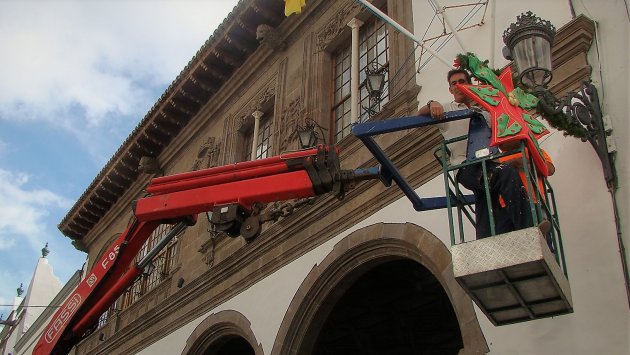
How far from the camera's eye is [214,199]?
771 cm

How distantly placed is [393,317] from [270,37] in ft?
18.2

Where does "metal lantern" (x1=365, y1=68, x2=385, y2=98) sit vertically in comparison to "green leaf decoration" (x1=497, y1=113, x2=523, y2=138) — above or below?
above

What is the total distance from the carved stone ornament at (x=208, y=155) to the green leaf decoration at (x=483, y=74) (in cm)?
914

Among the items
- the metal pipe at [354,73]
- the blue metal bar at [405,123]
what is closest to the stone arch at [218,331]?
the metal pipe at [354,73]

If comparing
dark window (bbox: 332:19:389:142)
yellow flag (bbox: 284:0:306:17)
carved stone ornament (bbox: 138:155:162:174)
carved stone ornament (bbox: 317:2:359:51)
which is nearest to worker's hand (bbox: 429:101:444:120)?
yellow flag (bbox: 284:0:306:17)

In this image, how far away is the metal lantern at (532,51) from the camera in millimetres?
5973

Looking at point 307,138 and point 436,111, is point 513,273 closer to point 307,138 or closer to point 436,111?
→ point 436,111

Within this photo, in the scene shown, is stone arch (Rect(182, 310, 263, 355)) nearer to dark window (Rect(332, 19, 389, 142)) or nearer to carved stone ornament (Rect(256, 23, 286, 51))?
dark window (Rect(332, 19, 389, 142))

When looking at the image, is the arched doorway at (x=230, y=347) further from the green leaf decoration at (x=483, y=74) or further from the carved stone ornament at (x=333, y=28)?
the green leaf decoration at (x=483, y=74)

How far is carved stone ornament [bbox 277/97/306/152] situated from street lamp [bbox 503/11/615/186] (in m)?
5.78

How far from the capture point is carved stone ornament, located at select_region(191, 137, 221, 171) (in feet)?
48.5

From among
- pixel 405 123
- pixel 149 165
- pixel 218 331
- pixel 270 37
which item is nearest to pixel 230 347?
pixel 218 331

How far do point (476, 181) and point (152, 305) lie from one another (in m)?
10.3

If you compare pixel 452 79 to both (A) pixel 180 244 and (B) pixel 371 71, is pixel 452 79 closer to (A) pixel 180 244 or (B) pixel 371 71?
(B) pixel 371 71
